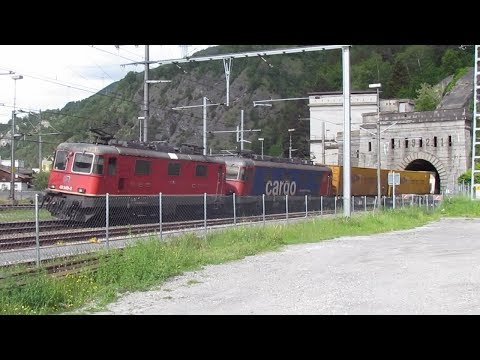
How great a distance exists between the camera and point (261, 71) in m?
106

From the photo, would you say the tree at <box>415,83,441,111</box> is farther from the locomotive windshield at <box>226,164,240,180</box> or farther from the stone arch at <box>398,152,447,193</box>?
the locomotive windshield at <box>226,164,240,180</box>

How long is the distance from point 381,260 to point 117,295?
7.43 metres

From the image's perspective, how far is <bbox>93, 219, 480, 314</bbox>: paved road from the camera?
909cm

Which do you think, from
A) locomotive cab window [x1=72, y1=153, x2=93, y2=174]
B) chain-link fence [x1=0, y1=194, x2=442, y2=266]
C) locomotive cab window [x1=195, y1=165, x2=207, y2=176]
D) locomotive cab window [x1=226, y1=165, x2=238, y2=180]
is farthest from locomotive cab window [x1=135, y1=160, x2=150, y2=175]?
locomotive cab window [x1=226, y1=165, x2=238, y2=180]

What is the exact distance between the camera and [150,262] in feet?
42.8

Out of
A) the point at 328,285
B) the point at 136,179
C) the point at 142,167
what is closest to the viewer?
the point at 328,285

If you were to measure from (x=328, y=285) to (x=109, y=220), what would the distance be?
1260cm

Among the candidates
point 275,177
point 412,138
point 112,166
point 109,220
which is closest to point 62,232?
point 109,220

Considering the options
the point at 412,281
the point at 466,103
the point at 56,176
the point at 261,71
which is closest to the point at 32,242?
the point at 56,176

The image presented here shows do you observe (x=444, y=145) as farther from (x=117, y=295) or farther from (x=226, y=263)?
(x=117, y=295)

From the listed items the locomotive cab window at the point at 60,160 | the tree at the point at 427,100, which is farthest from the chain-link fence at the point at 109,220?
the tree at the point at 427,100

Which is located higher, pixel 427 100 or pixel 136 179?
pixel 427 100

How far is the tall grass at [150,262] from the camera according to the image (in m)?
9.54

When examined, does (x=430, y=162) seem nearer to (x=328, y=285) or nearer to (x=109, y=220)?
(x=109, y=220)
